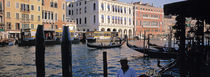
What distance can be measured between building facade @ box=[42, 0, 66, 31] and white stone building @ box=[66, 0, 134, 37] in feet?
23.7

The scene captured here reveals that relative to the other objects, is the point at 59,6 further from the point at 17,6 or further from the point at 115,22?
the point at 115,22

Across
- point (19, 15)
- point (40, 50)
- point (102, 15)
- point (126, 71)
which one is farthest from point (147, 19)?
point (126, 71)

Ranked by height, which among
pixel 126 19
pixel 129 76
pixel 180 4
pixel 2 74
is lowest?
pixel 2 74

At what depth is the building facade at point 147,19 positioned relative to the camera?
2046 inches

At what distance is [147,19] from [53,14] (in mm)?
28406

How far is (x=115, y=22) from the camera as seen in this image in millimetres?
46156

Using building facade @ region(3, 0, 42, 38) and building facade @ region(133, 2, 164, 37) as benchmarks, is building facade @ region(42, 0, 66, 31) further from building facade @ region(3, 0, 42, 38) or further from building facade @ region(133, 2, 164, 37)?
building facade @ region(133, 2, 164, 37)

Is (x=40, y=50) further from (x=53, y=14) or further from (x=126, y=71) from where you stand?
(x=53, y=14)

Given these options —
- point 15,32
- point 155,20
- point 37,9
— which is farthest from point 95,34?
point 155,20

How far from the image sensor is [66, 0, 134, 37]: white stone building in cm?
4244

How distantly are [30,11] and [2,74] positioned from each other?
26.0m

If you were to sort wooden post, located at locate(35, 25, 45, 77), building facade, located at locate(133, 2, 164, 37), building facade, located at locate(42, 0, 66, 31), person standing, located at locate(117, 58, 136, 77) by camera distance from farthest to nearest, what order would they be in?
1. building facade, located at locate(133, 2, 164, 37)
2. building facade, located at locate(42, 0, 66, 31)
3. wooden post, located at locate(35, 25, 45, 77)
4. person standing, located at locate(117, 58, 136, 77)

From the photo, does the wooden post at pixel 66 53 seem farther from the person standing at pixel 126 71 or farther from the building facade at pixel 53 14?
the building facade at pixel 53 14

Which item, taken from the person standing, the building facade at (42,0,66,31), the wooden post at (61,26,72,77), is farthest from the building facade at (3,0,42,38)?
the person standing
